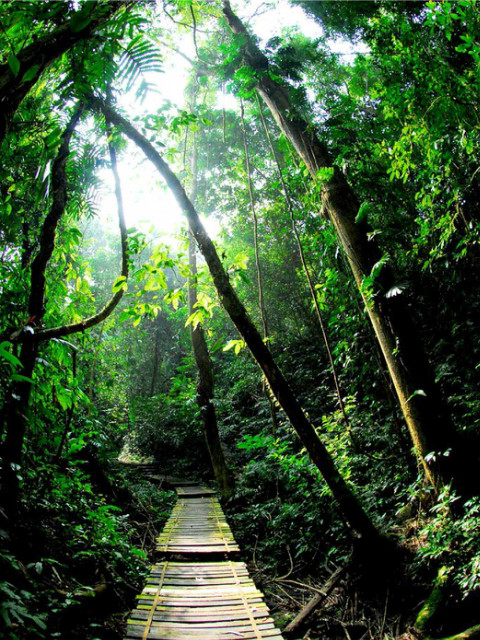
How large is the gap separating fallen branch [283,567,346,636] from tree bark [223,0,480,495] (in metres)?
1.36

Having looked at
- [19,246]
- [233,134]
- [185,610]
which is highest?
[233,134]

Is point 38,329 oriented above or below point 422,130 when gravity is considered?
below

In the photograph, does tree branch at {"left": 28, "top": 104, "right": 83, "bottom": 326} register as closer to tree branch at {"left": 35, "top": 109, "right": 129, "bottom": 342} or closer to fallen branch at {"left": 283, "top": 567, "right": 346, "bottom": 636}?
tree branch at {"left": 35, "top": 109, "right": 129, "bottom": 342}

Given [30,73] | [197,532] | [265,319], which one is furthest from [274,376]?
[30,73]

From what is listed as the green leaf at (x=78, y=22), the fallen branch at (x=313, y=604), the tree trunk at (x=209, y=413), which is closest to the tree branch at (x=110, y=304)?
the green leaf at (x=78, y=22)

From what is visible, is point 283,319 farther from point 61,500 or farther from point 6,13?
point 6,13

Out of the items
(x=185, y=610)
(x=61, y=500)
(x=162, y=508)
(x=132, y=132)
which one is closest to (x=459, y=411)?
(x=185, y=610)

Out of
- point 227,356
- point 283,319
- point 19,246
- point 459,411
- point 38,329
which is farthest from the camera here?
point 227,356

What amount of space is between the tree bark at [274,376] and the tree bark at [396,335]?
0.72 meters

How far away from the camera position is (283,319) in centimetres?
1054

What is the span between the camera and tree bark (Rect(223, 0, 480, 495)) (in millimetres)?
3018

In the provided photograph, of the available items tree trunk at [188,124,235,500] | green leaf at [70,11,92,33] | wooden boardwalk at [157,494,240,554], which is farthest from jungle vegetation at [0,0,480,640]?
tree trunk at [188,124,235,500]

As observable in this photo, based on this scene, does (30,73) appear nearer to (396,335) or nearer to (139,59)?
(139,59)

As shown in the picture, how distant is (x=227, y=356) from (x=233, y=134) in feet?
26.7
